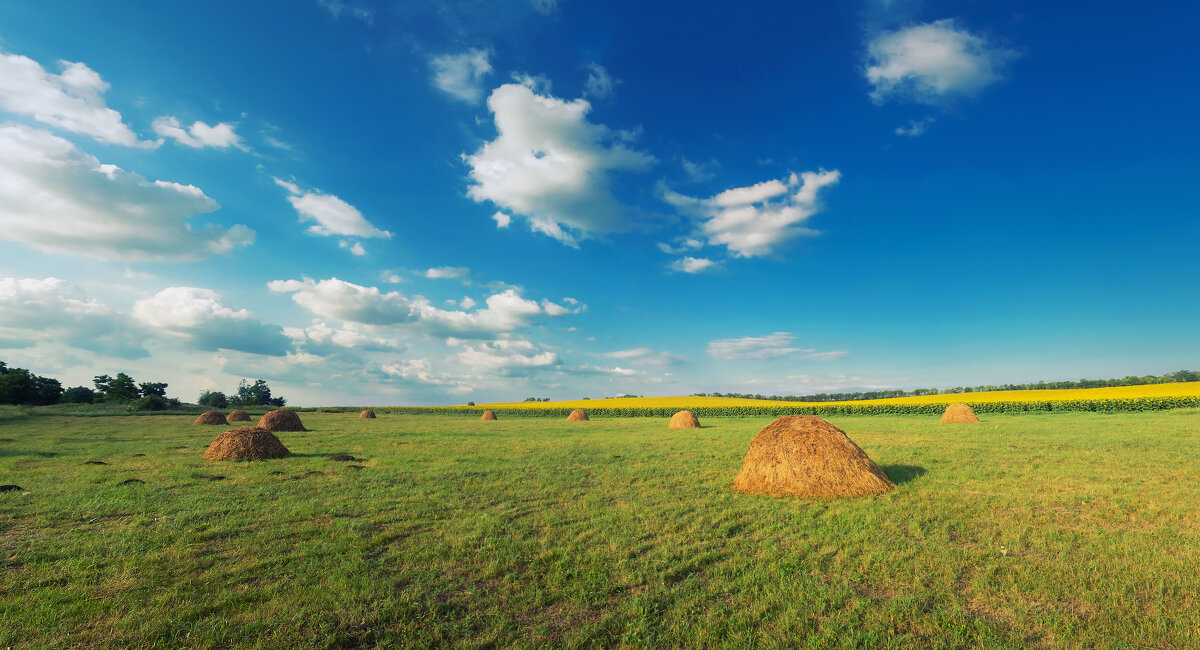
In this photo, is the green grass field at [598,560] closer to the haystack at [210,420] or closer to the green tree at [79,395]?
the haystack at [210,420]

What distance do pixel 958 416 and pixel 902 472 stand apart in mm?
27305

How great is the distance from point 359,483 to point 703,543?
1070 cm

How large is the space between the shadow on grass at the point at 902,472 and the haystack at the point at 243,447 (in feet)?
73.1

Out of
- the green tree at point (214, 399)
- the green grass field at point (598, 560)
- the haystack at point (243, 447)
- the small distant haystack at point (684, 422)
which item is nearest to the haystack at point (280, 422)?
the haystack at point (243, 447)

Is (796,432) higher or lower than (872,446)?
higher

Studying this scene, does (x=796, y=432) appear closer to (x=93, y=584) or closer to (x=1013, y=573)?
(x=1013, y=573)

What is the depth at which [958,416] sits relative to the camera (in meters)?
35.0

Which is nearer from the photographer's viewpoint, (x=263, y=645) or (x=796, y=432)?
(x=263, y=645)

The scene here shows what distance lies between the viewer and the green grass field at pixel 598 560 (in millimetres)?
5488

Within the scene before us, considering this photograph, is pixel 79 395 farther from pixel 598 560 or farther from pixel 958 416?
pixel 958 416

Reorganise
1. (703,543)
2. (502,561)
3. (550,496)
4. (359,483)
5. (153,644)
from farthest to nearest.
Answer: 1. (359,483)
2. (550,496)
3. (703,543)
4. (502,561)
5. (153,644)

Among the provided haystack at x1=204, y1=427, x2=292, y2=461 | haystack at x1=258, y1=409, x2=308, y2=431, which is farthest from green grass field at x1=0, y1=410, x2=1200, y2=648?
haystack at x1=258, y1=409, x2=308, y2=431

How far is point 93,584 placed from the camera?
656 cm

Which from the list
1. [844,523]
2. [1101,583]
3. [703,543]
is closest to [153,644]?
[703,543]
